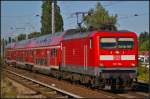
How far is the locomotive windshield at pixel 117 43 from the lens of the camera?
837 inches

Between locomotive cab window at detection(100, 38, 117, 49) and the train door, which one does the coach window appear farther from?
locomotive cab window at detection(100, 38, 117, 49)

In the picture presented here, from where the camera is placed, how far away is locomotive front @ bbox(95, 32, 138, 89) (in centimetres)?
2100

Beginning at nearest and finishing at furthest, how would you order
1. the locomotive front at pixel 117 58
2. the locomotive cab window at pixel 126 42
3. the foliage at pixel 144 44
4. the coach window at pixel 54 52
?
the locomotive front at pixel 117 58 < the locomotive cab window at pixel 126 42 < the coach window at pixel 54 52 < the foliage at pixel 144 44

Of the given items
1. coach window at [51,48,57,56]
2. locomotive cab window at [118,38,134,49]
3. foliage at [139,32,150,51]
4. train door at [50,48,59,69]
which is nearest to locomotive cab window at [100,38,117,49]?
locomotive cab window at [118,38,134,49]

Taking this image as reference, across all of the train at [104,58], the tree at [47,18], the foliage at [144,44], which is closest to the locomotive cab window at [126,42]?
the train at [104,58]

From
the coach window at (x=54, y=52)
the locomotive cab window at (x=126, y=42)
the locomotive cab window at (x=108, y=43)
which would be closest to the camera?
the locomotive cab window at (x=108, y=43)

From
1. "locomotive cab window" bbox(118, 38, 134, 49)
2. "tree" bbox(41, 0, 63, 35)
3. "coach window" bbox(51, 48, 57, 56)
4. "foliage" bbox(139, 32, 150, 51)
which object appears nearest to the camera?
"locomotive cab window" bbox(118, 38, 134, 49)

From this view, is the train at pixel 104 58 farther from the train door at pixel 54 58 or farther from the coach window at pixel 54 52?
the coach window at pixel 54 52

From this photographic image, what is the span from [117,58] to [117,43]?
764mm

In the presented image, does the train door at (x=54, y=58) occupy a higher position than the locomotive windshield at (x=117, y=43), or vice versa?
the locomotive windshield at (x=117, y=43)

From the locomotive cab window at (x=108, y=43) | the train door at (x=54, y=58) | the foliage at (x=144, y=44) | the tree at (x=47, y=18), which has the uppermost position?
the tree at (x=47, y=18)

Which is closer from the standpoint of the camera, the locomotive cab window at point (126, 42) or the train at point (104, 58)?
the train at point (104, 58)

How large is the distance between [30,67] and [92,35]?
2245cm

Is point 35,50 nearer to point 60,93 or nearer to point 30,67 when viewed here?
point 30,67
